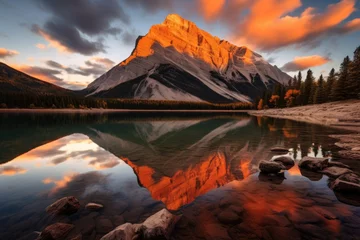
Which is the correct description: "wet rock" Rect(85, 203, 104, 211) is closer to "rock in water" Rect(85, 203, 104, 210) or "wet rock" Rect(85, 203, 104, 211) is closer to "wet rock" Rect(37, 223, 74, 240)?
"rock in water" Rect(85, 203, 104, 210)

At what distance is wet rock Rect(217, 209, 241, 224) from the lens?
25.8 feet

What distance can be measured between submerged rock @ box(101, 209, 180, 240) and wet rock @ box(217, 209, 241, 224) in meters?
2.20

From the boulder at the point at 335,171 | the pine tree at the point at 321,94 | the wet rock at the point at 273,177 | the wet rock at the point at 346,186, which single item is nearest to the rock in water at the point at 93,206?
the wet rock at the point at 273,177

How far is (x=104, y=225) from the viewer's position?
303 inches

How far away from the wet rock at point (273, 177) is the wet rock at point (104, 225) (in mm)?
9343

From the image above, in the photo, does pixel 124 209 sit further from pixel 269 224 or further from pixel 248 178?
pixel 248 178

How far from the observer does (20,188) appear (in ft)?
38.7

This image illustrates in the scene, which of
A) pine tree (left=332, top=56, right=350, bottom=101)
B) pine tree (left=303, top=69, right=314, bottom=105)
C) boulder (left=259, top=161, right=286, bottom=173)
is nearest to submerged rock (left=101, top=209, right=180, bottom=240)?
boulder (left=259, top=161, right=286, bottom=173)

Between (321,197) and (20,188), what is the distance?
16.9 meters

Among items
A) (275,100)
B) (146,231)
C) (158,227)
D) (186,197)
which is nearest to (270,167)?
(186,197)

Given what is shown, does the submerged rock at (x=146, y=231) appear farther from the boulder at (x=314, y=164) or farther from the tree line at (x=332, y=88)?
the tree line at (x=332, y=88)

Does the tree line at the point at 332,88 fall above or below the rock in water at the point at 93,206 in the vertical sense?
above

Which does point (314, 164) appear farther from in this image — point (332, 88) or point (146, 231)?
point (332, 88)

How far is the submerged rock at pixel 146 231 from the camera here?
21.0ft
